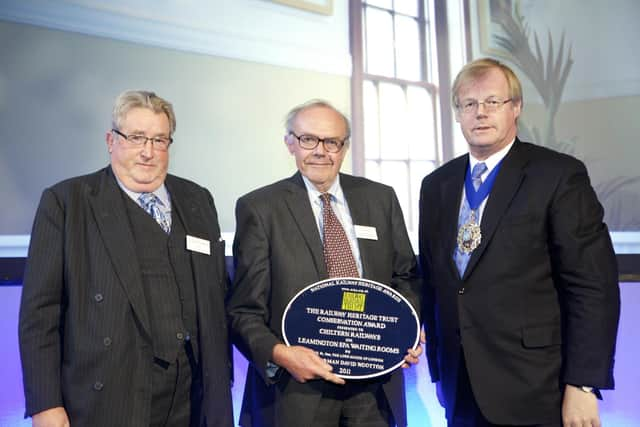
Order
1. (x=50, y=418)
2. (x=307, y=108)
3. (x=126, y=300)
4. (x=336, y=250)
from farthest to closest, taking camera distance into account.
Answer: (x=307, y=108)
(x=336, y=250)
(x=126, y=300)
(x=50, y=418)

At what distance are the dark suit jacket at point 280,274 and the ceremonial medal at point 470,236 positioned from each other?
0.24m

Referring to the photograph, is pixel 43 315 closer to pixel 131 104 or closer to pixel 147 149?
pixel 147 149

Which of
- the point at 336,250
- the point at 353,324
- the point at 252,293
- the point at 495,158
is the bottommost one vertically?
the point at 353,324

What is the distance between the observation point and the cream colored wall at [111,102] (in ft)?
8.25

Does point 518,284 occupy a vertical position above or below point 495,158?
below

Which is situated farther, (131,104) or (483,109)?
(483,109)

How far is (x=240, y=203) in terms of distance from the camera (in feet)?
6.86

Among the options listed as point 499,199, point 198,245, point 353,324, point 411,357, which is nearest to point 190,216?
point 198,245

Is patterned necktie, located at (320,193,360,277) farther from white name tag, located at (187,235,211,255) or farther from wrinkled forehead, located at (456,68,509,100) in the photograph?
wrinkled forehead, located at (456,68,509,100)

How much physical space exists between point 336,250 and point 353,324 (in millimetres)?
319

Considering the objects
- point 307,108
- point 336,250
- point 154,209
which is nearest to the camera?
point 154,209

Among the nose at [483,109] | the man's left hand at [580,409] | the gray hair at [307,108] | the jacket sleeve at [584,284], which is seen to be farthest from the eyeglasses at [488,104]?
the man's left hand at [580,409]

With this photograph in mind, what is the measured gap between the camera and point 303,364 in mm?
1726

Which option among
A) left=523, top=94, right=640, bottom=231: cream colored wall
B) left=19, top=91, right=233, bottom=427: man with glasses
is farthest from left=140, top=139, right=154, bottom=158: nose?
left=523, top=94, right=640, bottom=231: cream colored wall
